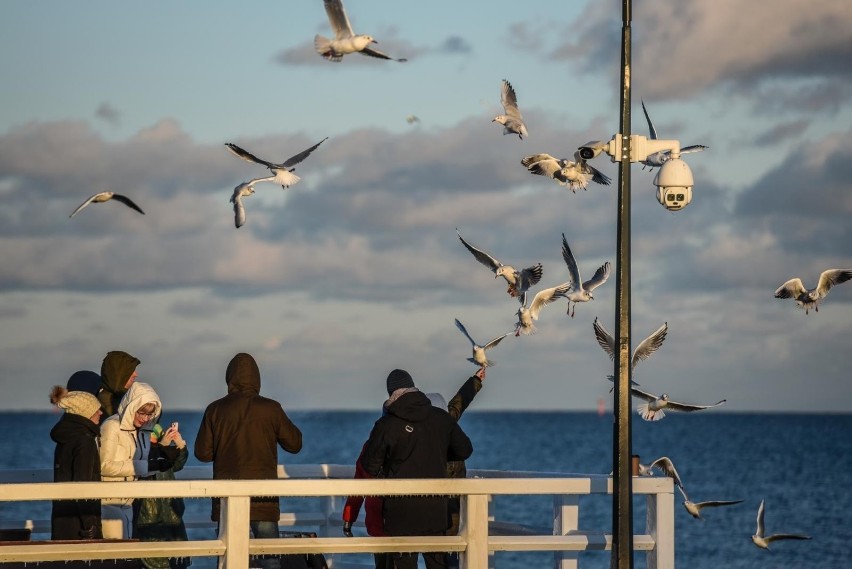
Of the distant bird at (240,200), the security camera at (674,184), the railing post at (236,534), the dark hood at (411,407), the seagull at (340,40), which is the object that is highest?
the seagull at (340,40)

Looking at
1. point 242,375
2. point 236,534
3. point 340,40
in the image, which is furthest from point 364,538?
point 340,40

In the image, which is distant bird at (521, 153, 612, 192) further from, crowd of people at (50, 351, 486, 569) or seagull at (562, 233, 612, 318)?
crowd of people at (50, 351, 486, 569)

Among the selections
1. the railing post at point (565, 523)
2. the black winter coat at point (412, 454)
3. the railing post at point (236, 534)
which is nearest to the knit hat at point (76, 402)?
the railing post at point (236, 534)

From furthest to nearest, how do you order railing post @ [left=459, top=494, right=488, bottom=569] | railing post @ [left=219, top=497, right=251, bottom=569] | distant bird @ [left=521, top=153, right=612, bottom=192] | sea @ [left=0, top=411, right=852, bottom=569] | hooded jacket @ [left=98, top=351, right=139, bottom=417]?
sea @ [left=0, top=411, right=852, bottom=569]
distant bird @ [left=521, top=153, right=612, bottom=192]
hooded jacket @ [left=98, top=351, right=139, bottom=417]
railing post @ [left=459, top=494, right=488, bottom=569]
railing post @ [left=219, top=497, right=251, bottom=569]

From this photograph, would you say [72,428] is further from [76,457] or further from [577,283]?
[577,283]

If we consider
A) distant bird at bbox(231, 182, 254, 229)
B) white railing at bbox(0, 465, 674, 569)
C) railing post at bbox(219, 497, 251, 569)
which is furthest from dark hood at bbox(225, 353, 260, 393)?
distant bird at bbox(231, 182, 254, 229)

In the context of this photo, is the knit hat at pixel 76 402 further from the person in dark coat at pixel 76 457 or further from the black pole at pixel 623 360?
the black pole at pixel 623 360

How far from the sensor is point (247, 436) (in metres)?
9.38

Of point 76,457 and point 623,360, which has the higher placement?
point 623,360

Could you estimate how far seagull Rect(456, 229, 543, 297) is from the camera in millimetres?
15156

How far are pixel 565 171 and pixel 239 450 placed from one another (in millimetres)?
5449

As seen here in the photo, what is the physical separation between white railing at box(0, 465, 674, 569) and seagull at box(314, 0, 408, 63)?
3.53 metres

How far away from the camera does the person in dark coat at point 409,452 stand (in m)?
9.27

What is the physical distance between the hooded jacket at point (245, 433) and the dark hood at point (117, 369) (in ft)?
2.39
